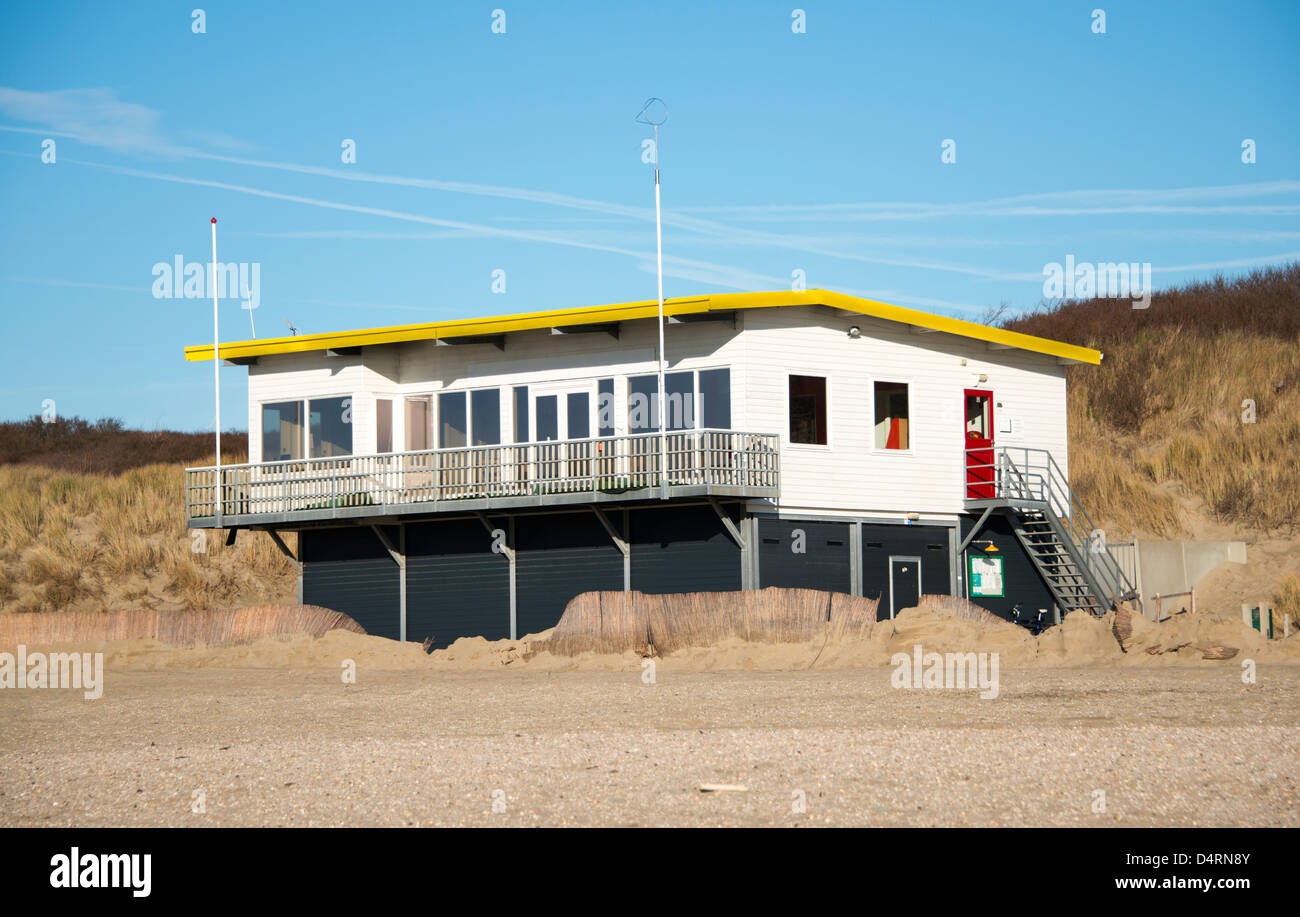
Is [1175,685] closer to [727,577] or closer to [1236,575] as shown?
[727,577]

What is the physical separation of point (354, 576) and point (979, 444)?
12418 mm

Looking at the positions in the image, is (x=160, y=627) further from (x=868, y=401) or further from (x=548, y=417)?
(x=868, y=401)

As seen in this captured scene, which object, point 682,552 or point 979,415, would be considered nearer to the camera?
point 682,552

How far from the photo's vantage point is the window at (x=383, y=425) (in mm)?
27438

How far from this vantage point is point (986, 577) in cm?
→ 2688

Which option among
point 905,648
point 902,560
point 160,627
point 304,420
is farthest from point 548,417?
point 905,648

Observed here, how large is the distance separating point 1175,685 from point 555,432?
12545 millimetres

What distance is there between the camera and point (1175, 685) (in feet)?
56.9

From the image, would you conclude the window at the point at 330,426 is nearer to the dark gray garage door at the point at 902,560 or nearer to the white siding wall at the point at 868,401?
the white siding wall at the point at 868,401

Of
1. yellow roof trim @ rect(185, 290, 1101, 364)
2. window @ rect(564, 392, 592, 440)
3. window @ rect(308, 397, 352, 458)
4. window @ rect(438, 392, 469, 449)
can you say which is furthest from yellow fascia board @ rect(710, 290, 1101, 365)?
window @ rect(308, 397, 352, 458)

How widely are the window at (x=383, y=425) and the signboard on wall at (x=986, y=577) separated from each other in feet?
37.6

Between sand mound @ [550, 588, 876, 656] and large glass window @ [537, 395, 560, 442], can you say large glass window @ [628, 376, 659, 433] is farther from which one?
sand mound @ [550, 588, 876, 656]

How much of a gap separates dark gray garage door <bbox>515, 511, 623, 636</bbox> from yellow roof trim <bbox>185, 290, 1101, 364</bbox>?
353cm
